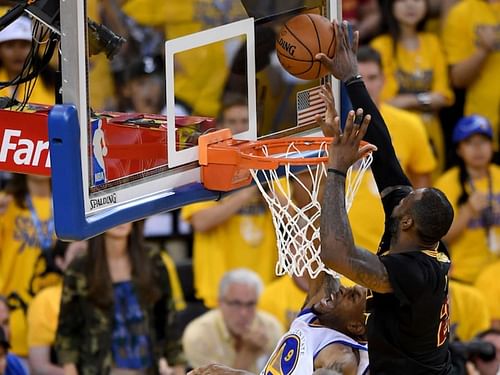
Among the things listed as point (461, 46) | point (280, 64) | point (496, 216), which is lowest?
point (496, 216)

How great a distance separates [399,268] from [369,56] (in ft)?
11.1

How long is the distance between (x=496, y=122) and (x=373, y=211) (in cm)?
169

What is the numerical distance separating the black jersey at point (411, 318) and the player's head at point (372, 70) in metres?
2.98

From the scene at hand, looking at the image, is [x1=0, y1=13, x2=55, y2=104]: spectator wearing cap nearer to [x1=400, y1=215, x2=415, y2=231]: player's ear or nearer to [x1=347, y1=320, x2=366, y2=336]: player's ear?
[x1=347, y1=320, x2=366, y2=336]: player's ear

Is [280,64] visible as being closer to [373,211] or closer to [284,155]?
[284,155]

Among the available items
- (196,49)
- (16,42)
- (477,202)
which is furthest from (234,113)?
(477,202)

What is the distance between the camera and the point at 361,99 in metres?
5.80

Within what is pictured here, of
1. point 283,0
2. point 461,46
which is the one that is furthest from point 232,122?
point 461,46

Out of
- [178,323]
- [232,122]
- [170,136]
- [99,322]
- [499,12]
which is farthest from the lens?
[499,12]

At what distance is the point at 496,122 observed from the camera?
9281 millimetres

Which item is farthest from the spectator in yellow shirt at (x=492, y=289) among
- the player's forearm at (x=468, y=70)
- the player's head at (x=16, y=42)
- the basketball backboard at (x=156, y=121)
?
the player's head at (x=16, y=42)

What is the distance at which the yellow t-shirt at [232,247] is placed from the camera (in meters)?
8.20

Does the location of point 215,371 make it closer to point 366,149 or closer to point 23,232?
point 366,149

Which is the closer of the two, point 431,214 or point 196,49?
point 431,214
